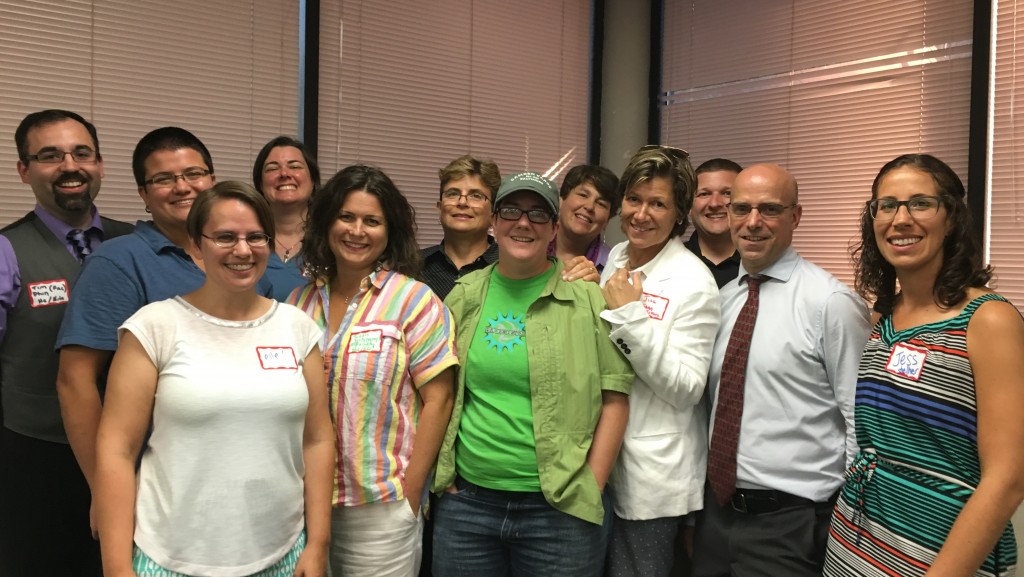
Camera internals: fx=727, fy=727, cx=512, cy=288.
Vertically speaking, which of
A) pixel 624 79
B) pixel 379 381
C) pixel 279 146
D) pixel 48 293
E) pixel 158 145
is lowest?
pixel 379 381

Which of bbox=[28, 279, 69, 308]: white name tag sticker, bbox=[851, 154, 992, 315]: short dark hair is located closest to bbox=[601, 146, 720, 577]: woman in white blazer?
bbox=[851, 154, 992, 315]: short dark hair

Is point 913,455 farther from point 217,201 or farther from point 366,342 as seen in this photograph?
point 217,201

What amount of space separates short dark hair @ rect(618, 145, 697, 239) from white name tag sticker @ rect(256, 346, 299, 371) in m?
1.14

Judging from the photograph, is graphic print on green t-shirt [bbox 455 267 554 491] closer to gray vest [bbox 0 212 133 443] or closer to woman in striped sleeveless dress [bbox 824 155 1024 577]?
woman in striped sleeveless dress [bbox 824 155 1024 577]

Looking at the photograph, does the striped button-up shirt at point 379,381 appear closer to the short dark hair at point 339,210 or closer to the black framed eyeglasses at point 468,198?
the short dark hair at point 339,210

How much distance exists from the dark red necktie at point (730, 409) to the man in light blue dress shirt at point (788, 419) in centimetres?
A: 2

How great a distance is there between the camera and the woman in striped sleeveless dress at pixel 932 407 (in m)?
1.60

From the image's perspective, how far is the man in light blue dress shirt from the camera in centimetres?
204

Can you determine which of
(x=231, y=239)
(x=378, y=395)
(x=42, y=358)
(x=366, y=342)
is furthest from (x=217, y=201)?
(x=42, y=358)

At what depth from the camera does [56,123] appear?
259 centimetres

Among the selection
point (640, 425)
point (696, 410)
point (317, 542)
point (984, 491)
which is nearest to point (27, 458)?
point (317, 542)

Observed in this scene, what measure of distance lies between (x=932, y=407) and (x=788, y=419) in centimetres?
44

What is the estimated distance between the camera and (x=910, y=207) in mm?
1816

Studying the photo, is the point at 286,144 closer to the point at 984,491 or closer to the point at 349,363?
the point at 349,363
